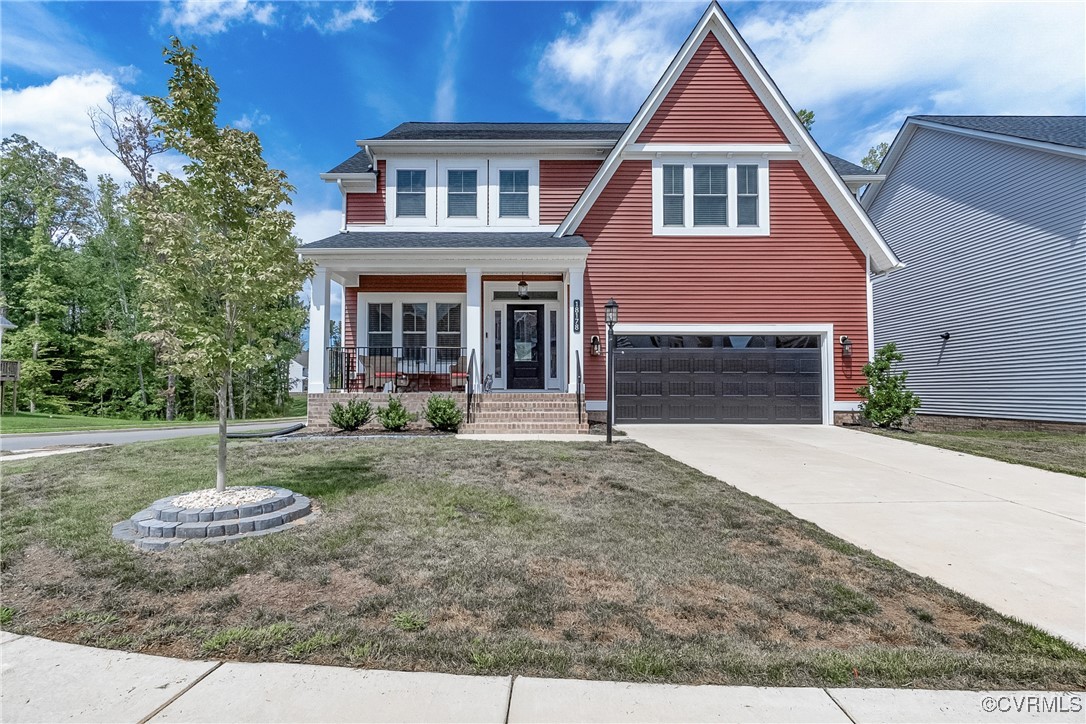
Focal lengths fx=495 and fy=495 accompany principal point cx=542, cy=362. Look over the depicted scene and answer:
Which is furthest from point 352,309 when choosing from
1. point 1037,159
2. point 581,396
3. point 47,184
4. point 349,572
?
point 47,184

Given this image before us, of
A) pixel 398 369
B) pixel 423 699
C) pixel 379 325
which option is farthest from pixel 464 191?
pixel 423 699

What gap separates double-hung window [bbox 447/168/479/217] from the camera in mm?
12969

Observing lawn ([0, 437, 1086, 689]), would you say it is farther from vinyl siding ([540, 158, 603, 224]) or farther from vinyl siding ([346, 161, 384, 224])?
vinyl siding ([540, 158, 603, 224])

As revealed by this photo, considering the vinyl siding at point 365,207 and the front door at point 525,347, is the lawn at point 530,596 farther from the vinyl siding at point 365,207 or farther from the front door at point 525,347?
the vinyl siding at point 365,207

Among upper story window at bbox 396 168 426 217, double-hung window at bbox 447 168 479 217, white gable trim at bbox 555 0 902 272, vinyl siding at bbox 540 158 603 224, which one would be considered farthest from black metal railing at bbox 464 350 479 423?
vinyl siding at bbox 540 158 603 224

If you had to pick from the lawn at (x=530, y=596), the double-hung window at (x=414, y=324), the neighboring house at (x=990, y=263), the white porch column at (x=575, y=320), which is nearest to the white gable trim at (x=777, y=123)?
the white porch column at (x=575, y=320)

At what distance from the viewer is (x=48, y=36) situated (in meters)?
9.02

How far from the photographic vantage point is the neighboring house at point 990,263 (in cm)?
1117

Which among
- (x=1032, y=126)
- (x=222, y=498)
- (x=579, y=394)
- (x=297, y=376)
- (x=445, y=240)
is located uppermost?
(x=1032, y=126)

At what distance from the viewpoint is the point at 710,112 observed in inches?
474

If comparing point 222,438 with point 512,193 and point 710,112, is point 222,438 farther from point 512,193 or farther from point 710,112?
point 710,112

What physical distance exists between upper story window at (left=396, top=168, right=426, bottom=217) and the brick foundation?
16.9ft

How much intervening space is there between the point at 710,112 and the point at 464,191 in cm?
641

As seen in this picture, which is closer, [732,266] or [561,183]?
[732,266]
